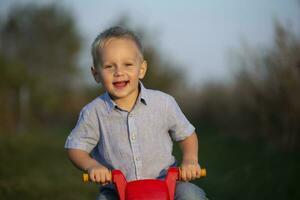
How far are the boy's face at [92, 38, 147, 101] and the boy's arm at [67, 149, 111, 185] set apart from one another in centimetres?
41

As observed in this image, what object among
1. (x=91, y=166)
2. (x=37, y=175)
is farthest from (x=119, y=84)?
(x=37, y=175)

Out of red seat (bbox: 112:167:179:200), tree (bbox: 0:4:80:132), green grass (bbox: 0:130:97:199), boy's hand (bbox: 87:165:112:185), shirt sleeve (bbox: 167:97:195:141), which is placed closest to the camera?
red seat (bbox: 112:167:179:200)

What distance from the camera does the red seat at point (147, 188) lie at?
9.11 ft

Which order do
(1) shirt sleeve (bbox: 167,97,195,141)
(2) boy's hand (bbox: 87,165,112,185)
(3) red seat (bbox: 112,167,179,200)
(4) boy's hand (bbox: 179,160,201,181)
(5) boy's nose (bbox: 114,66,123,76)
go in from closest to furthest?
(3) red seat (bbox: 112,167,179,200)
(2) boy's hand (bbox: 87,165,112,185)
(4) boy's hand (bbox: 179,160,201,181)
(5) boy's nose (bbox: 114,66,123,76)
(1) shirt sleeve (bbox: 167,97,195,141)

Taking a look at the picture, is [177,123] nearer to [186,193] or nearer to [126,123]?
[126,123]

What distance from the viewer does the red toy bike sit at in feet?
9.11

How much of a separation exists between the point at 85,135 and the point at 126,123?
266mm

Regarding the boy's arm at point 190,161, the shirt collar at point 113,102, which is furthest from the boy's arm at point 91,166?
the boy's arm at point 190,161

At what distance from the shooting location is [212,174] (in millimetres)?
7273

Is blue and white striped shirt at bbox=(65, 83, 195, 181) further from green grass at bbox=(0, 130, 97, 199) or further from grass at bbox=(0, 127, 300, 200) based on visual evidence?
green grass at bbox=(0, 130, 97, 199)

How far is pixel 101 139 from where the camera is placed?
3484mm

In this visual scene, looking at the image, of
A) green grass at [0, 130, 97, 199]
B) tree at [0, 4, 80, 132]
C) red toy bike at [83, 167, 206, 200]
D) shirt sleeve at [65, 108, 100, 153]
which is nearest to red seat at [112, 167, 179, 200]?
red toy bike at [83, 167, 206, 200]

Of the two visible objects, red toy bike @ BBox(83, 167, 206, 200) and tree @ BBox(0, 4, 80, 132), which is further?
tree @ BBox(0, 4, 80, 132)

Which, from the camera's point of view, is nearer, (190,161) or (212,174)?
(190,161)
